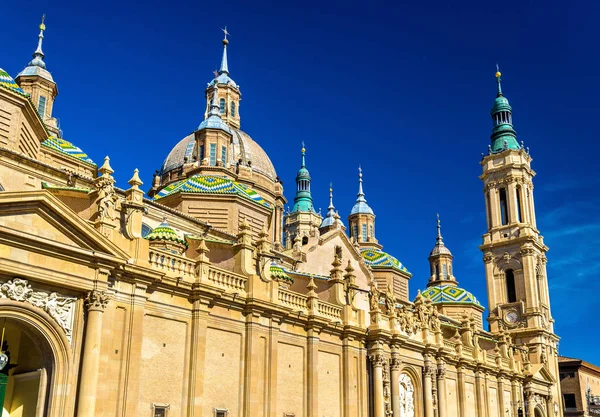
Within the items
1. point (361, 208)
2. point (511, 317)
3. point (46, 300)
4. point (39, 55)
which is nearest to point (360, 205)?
point (361, 208)

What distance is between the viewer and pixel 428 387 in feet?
123

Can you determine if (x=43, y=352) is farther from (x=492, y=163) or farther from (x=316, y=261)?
(x=492, y=163)

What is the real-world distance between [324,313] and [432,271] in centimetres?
4904

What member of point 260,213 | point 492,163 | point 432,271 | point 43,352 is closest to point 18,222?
point 43,352

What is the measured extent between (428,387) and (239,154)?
2872cm

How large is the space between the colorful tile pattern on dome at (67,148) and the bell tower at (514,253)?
40.9 metres

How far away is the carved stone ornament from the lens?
18859 mm

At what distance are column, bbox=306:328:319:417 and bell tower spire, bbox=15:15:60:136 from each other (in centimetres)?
2525

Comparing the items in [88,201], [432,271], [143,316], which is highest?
[432,271]

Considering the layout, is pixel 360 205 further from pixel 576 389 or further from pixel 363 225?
pixel 576 389

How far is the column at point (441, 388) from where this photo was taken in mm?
38344

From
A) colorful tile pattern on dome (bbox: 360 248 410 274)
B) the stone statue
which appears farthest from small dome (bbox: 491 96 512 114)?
the stone statue

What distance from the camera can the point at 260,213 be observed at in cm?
4219

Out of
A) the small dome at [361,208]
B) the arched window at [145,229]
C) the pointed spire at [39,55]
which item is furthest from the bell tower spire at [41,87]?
the small dome at [361,208]
